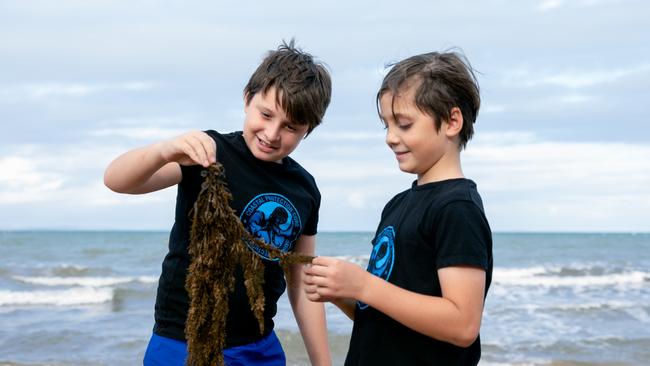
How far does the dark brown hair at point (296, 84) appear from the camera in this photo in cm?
323

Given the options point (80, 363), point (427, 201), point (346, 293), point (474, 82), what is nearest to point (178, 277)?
point (346, 293)

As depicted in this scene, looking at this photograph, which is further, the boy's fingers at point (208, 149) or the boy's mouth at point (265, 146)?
the boy's mouth at point (265, 146)

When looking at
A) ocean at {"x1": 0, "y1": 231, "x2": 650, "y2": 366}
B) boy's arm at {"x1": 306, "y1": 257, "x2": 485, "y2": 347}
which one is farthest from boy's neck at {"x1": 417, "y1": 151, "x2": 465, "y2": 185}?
ocean at {"x1": 0, "y1": 231, "x2": 650, "y2": 366}

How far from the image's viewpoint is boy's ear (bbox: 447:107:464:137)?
280 cm

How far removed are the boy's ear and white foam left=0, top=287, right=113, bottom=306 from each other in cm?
1497

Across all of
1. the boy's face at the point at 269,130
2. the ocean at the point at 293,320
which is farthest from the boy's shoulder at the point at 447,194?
the ocean at the point at 293,320

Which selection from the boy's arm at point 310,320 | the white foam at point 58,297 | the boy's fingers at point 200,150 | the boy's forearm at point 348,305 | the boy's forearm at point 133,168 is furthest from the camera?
the white foam at point 58,297

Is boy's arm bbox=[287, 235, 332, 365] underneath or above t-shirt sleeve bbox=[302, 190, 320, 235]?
underneath

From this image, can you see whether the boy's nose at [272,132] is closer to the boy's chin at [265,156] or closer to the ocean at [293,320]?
the boy's chin at [265,156]

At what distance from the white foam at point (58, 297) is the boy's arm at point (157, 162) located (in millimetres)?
14212

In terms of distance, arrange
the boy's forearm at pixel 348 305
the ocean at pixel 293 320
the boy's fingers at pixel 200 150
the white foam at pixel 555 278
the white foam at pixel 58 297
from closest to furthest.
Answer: the boy's fingers at pixel 200 150 → the boy's forearm at pixel 348 305 → the ocean at pixel 293 320 → the white foam at pixel 58 297 → the white foam at pixel 555 278

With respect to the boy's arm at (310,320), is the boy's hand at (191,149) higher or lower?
higher

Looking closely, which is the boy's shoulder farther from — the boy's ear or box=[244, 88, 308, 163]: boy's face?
box=[244, 88, 308, 163]: boy's face

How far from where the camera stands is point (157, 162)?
2.93m
